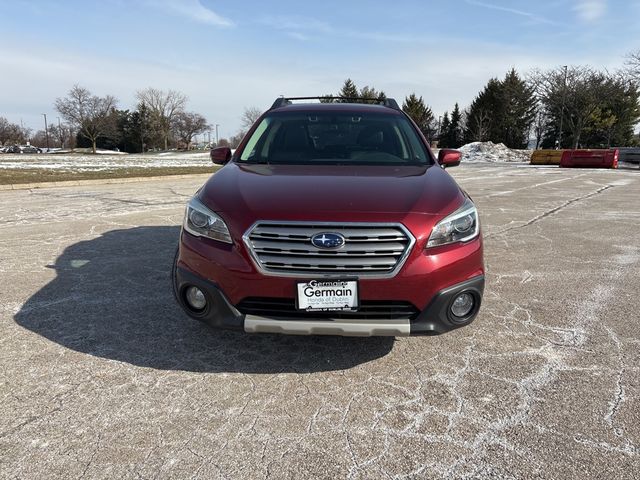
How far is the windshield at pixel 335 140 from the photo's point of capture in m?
3.57

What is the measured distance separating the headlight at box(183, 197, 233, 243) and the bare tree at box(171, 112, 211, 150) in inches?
3102

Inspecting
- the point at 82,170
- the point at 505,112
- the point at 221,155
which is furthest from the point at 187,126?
the point at 221,155

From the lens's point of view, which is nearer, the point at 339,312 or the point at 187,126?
the point at 339,312

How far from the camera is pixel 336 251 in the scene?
2.33 meters

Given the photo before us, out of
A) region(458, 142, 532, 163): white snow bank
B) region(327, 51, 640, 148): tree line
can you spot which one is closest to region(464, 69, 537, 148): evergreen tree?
region(327, 51, 640, 148): tree line

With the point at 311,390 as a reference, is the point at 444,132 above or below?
above

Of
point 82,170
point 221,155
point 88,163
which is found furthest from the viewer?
point 88,163

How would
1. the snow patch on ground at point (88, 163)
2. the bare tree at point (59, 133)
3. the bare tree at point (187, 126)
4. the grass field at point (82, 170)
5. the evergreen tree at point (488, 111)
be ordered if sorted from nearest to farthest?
the grass field at point (82, 170) < the snow patch on ground at point (88, 163) < the evergreen tree at point (488, 111) < the bare tree at point (187, 126) < the bare tree at point (59, 133)

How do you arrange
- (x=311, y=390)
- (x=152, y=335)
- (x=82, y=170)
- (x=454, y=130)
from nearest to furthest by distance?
(x=311, y=390) < (x=152, y=335) < (x=82, y=170) < (x=454, y=130)

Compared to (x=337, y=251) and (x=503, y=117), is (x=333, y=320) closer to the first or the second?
(x=337, y=251)

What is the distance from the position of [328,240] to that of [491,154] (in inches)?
1589

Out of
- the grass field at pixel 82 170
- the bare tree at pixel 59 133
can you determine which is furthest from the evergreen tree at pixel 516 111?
the bare tree at pixel 59 133

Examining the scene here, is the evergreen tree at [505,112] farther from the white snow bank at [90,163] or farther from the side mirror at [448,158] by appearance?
the side mirror at [448,158]

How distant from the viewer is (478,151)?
40344mm
